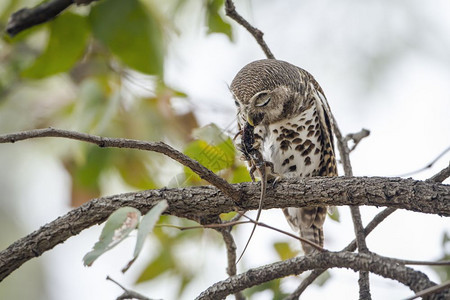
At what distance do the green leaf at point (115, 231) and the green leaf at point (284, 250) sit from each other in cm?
180

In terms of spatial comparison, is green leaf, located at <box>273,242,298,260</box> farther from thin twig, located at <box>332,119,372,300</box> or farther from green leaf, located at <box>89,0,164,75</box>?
green leaf, located at <box>89,0,164,75</box>

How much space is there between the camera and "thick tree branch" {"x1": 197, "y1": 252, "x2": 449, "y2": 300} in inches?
73.2

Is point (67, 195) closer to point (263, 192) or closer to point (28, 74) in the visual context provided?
point (28, 74)

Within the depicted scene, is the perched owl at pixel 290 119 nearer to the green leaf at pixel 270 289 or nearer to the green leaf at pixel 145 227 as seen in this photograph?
the green leaf at pixel 270 289

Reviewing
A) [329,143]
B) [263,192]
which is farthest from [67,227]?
[329,143]

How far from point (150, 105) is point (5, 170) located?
3.97 m

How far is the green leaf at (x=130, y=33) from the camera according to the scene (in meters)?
2.61

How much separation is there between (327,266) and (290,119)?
1459 mm

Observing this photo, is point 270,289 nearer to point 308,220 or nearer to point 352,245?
point 352,245

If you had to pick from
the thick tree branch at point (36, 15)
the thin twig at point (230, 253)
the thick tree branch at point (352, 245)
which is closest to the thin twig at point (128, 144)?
the thin twig at point (230, 253)

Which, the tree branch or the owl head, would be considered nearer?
the tree branch

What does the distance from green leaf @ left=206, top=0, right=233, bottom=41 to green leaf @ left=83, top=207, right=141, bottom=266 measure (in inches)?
43.7

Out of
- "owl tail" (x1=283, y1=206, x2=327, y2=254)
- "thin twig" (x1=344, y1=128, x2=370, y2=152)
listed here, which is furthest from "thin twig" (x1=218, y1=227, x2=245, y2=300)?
"owl tail" (x1=283, y1=206, x2=327, y2=254)

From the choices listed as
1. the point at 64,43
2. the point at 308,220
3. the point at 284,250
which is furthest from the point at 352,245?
the point at 64,43
